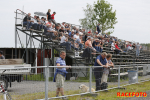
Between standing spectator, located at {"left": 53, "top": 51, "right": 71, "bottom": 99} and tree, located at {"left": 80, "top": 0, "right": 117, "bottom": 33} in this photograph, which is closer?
standing spectator, located at {"left": 53, "top": 51, "right": 71, "bottom": 99}

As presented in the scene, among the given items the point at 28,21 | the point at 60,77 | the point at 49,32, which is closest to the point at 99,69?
the point at 60,77

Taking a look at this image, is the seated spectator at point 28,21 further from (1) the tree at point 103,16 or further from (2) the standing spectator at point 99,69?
(1) the tree at point 103,16

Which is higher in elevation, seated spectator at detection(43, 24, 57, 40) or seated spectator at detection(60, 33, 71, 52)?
seated spectator at detection(43, 24, 57, 40)

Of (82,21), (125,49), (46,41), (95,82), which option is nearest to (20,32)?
(46,41)

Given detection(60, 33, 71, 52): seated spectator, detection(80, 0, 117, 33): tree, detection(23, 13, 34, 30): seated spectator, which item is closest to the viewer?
detection(60, 33, 71, 52): seated spectator

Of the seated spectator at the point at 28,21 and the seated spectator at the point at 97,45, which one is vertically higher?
the seated spectator at the point at 28,21

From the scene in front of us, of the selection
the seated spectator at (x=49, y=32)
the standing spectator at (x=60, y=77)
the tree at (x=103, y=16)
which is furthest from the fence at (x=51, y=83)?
the tree at (x=103, y=16)

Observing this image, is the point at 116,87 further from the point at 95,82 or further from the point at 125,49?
the point at 125,49

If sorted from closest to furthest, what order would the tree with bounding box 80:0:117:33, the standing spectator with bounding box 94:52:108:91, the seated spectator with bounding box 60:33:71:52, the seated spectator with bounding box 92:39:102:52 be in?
1. the standing spectator with bounding box 94:52:108:91
2. the seated spectator with bounding box 60:33:71:52
3. the seated spectator with bounding box 92:39:102:52
4. the tree with bounding box 80:0:117:33

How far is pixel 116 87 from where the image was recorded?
1197cm

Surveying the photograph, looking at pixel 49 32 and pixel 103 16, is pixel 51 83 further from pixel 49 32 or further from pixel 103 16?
pixel 103 16

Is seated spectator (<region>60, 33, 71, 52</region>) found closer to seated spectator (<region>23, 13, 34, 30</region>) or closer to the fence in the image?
seated spectator (<region>23, 13, 34, 30</region>)

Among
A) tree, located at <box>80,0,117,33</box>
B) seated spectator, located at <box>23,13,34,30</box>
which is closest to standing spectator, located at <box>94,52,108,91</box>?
seated spectator, located at <box>23,13,34,30</box>

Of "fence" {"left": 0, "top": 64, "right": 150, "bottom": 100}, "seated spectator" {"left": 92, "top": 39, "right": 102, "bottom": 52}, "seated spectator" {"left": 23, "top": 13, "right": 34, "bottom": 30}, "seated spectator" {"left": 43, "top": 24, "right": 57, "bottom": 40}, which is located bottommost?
"fence" {"left": 0, "top": 64, "right": 150, "bottom": 100}
